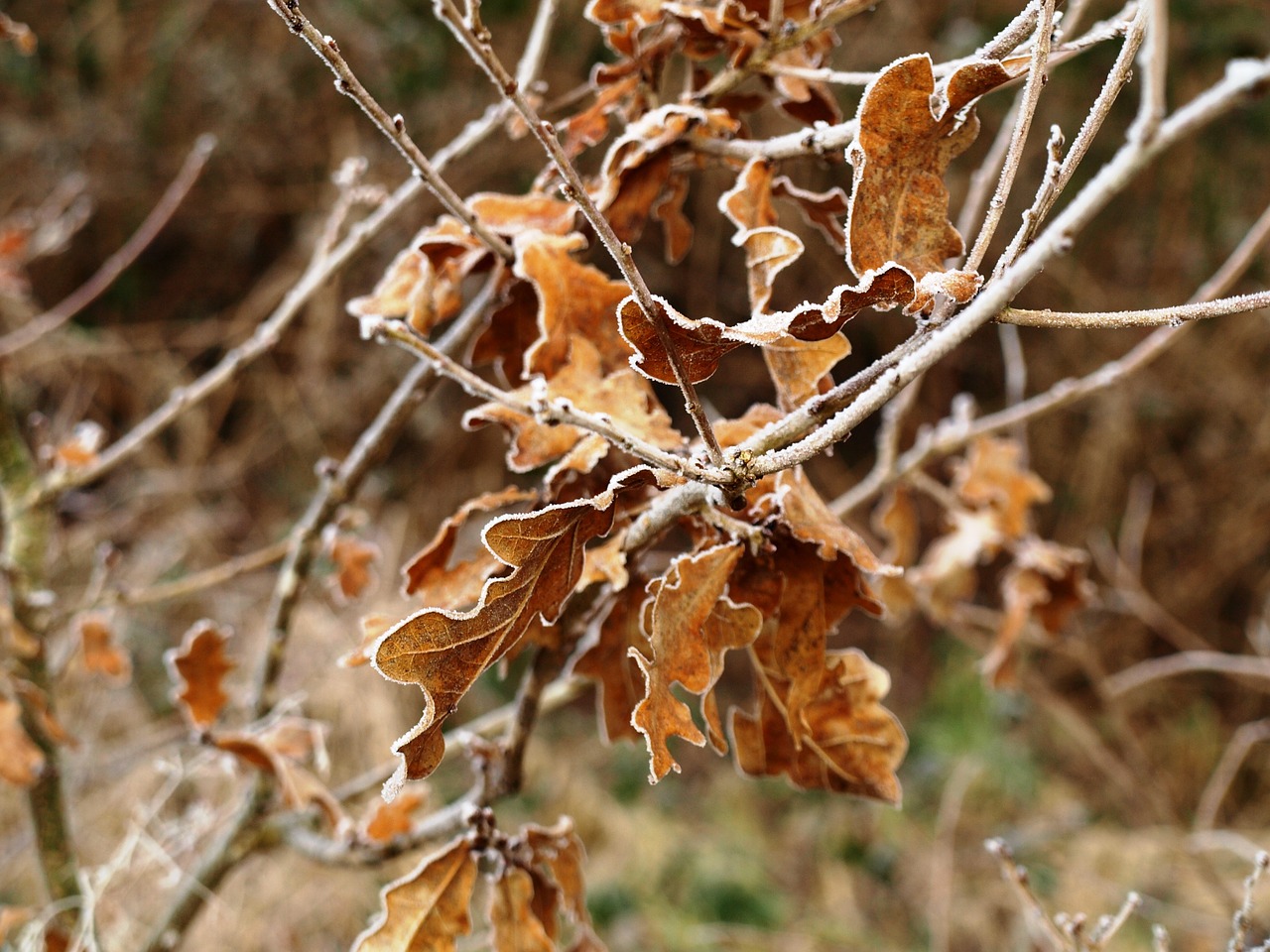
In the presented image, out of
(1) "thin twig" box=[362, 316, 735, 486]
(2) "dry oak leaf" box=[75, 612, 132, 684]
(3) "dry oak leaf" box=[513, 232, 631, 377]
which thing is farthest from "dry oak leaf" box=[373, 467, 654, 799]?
(2) "dry oak leaf" box=[75, 612, 132, 684]

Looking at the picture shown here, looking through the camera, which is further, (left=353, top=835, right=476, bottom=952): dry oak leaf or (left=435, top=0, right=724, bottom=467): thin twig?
(left=353, top=835, right=476, bottom=952): dry oak leaf

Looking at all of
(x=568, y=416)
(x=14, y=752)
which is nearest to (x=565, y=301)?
(x=568, y=416)

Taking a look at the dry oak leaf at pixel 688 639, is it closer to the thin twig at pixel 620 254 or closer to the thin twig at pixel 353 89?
→ the thin twig at pixel 620 254

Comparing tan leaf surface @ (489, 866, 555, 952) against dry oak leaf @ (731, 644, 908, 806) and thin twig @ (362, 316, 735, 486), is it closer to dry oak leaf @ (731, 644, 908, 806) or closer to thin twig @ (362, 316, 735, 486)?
dry oak leaf @ (731, 644, 908, 806)

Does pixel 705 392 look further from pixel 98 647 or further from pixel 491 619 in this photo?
pixel 491 619

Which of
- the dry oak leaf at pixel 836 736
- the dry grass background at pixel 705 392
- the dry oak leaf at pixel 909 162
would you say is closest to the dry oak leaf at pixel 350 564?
the dry oak leaf at pixel 836 736
